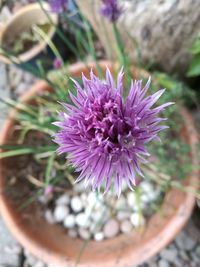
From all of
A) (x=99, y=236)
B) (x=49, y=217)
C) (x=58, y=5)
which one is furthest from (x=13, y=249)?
(x=58, y=5)

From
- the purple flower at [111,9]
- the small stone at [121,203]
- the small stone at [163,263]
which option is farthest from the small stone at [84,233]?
the purple flower at [111,9]

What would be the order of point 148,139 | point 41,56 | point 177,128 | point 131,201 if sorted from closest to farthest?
point 148,139 → point 177,128 → point 131,201 → point 41,56

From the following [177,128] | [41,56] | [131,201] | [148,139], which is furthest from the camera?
[41,56]

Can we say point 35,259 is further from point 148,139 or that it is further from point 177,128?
point 148,139

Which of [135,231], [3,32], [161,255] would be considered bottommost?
[161,255]

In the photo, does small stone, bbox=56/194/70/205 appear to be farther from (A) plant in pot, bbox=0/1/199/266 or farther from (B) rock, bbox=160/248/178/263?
(B) rock, bbox=160/248/178/263

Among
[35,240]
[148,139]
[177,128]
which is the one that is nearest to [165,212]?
[177,128]

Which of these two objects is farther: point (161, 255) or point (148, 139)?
point (161, 255)
